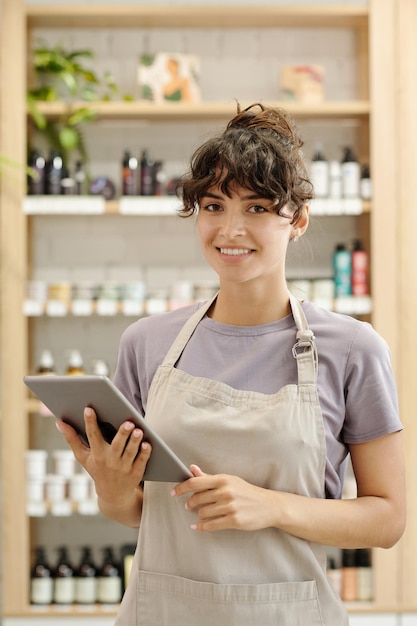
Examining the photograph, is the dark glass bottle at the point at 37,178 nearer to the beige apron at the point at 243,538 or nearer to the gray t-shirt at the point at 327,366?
the gray t-shirt at the point at 327,366

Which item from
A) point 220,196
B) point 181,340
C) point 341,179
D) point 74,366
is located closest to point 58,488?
point 74,366

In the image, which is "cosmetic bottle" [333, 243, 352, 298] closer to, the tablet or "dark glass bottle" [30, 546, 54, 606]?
"dark glass bottle" [30, 546, 54, 606]

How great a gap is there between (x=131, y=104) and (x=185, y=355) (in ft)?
8.37

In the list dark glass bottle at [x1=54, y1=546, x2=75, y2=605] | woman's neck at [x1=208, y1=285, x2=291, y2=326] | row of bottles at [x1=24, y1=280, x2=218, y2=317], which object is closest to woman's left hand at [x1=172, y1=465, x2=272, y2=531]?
woman's neck at [x1=208, y1=285, x2=291, y2=326]

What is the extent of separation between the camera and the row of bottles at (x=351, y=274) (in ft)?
12.8

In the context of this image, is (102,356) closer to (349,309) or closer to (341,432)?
(349,309)

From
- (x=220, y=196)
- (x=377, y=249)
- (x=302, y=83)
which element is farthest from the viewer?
(x=302, y=83)

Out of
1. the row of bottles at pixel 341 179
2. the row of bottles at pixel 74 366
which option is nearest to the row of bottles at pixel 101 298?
the row of bottles at pixel 74 366

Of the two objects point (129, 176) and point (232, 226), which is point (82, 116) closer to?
point (129, 176)

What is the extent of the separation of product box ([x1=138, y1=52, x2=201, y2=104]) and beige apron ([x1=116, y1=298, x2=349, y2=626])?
2.68 metres

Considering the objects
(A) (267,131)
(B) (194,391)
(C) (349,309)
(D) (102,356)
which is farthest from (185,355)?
(D) (102,356)

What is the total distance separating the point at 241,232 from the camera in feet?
4.76

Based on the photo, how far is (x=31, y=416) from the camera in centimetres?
415

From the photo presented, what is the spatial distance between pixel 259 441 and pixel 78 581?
8.97ft
